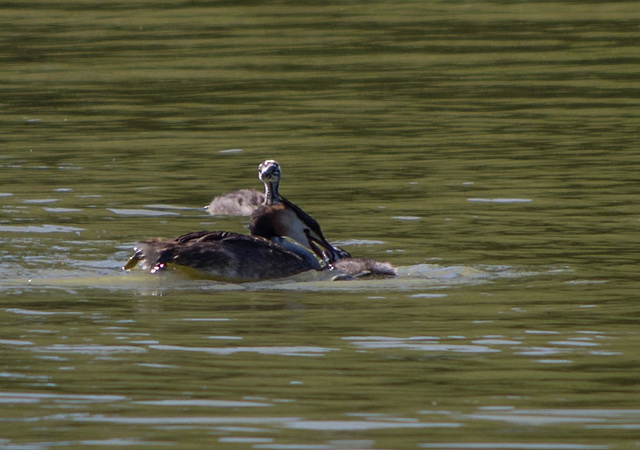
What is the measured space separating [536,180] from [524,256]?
3.86 m

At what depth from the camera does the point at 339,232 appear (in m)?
13.6

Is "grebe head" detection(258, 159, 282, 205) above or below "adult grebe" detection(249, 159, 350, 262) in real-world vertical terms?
above

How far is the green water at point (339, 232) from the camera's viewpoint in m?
7.54

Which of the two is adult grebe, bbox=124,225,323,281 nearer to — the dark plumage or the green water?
the dark plumage

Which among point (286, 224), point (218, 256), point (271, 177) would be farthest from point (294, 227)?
point (218, 256)

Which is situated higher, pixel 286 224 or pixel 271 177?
pixel 271 177

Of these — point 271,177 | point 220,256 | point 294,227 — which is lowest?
point 220,256

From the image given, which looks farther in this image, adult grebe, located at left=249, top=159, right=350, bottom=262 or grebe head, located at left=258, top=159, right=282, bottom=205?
grebe head, located at left=258, top=159, right=282, bottom=205

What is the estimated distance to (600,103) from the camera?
21.1m

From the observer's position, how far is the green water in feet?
24.7

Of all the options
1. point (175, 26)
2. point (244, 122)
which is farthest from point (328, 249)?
point (175, 26)

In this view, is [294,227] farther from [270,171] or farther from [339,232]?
[339,232]

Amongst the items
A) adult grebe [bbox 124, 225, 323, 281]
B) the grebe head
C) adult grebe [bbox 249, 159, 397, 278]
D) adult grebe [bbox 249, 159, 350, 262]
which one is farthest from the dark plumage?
the grebe head

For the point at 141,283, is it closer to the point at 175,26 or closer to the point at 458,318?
the point at 458,318
